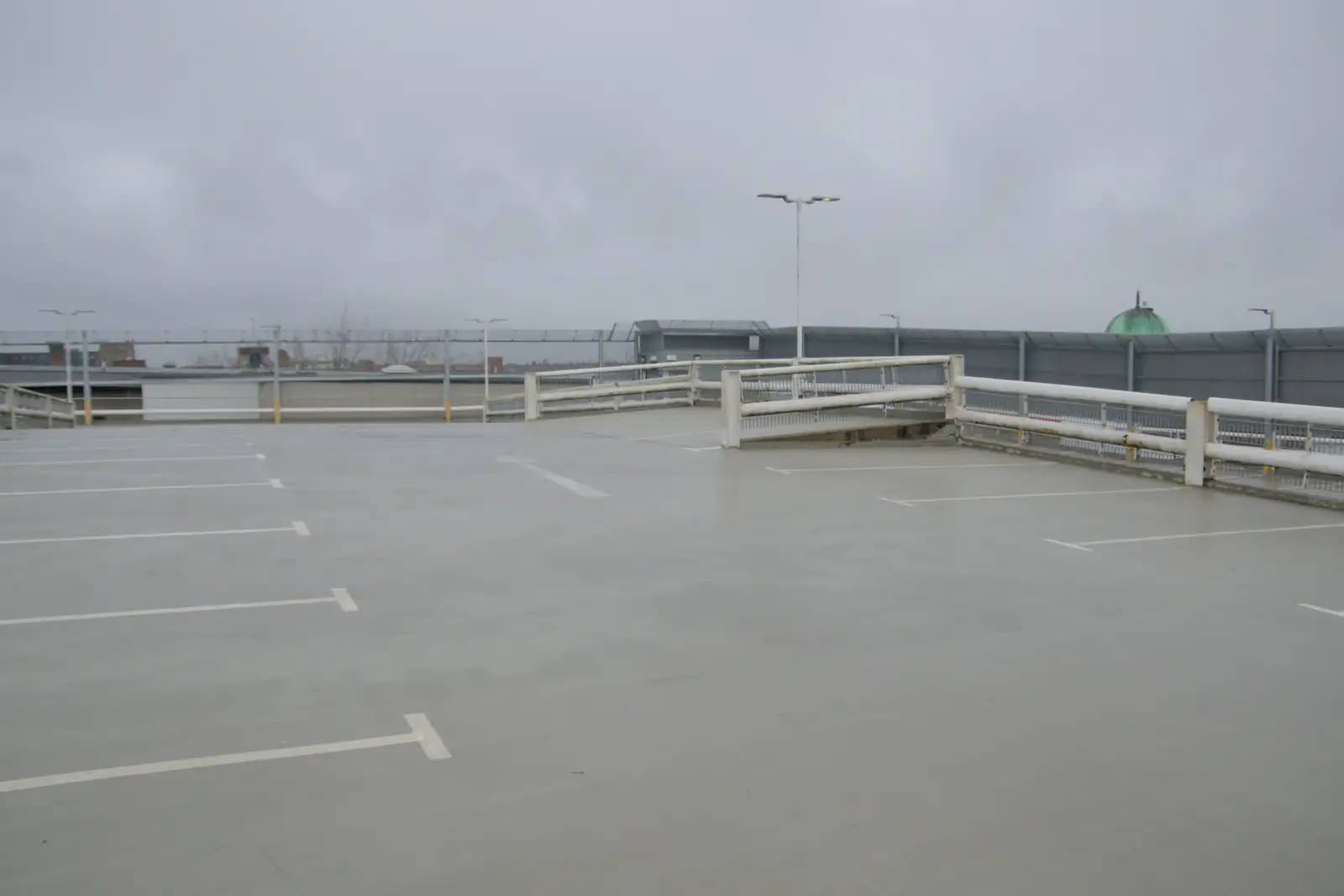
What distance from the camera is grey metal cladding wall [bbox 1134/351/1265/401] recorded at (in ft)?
85.5

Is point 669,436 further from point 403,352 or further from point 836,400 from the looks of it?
point 403,352

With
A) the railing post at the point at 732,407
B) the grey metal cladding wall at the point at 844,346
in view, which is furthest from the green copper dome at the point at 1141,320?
the railing post at the point at 732,407

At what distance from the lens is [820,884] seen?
308 cm

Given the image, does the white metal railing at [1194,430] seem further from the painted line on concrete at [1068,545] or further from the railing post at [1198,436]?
the painted line on concrete at [1068,545]

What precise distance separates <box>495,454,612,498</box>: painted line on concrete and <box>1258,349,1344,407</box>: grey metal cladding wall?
18.3 m

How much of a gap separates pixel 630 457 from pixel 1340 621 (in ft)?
32.6

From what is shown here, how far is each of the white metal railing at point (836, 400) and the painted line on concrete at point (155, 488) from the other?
6.41 m

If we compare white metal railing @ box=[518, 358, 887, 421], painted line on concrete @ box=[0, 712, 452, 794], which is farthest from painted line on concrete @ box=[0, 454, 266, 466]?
painted line on concrete @ box=[0, 712, 452, 794]

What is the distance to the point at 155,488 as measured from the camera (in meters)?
11.6

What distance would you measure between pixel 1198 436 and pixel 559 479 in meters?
6.62

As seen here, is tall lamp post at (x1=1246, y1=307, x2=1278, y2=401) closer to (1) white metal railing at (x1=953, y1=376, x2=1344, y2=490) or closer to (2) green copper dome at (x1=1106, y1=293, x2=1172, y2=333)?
(1) white metal railing at (x1=953, y1=376, x2=1344, y2=490)

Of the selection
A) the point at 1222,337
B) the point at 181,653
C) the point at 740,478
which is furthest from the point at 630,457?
the point at 1222,337

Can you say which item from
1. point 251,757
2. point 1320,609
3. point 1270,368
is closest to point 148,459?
point 251,757

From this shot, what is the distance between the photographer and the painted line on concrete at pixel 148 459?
47.1 ft
